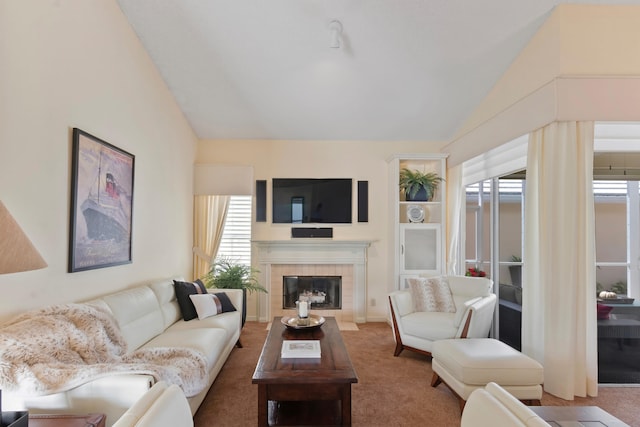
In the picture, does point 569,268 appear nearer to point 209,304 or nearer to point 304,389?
point 304,389

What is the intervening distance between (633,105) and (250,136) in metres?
4.24

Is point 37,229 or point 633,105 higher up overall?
point 633,105

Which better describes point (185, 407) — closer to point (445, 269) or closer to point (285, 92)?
point (285, 92)

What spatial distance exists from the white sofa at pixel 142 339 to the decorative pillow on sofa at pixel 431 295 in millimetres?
1977

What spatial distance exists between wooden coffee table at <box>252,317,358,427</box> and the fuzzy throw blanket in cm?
44

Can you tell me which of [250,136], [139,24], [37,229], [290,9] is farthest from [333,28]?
[37,229]

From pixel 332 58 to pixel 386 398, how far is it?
3.26 meters

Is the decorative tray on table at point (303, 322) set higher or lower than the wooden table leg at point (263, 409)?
higher

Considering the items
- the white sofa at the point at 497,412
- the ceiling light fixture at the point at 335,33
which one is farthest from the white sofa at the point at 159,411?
the ceiling light fixture at the point at 335,33

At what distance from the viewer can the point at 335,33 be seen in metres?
3.23

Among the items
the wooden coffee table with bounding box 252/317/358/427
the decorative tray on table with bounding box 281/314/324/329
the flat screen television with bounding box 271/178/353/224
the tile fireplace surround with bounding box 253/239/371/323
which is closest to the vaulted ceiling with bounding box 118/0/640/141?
the flat screen television with bounding box 271/178/353/224

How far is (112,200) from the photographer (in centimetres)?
300

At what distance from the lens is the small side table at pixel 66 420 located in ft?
4.87

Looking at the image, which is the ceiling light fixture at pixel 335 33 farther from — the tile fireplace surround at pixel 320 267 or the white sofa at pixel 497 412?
the white sofa at pixel 497 412
